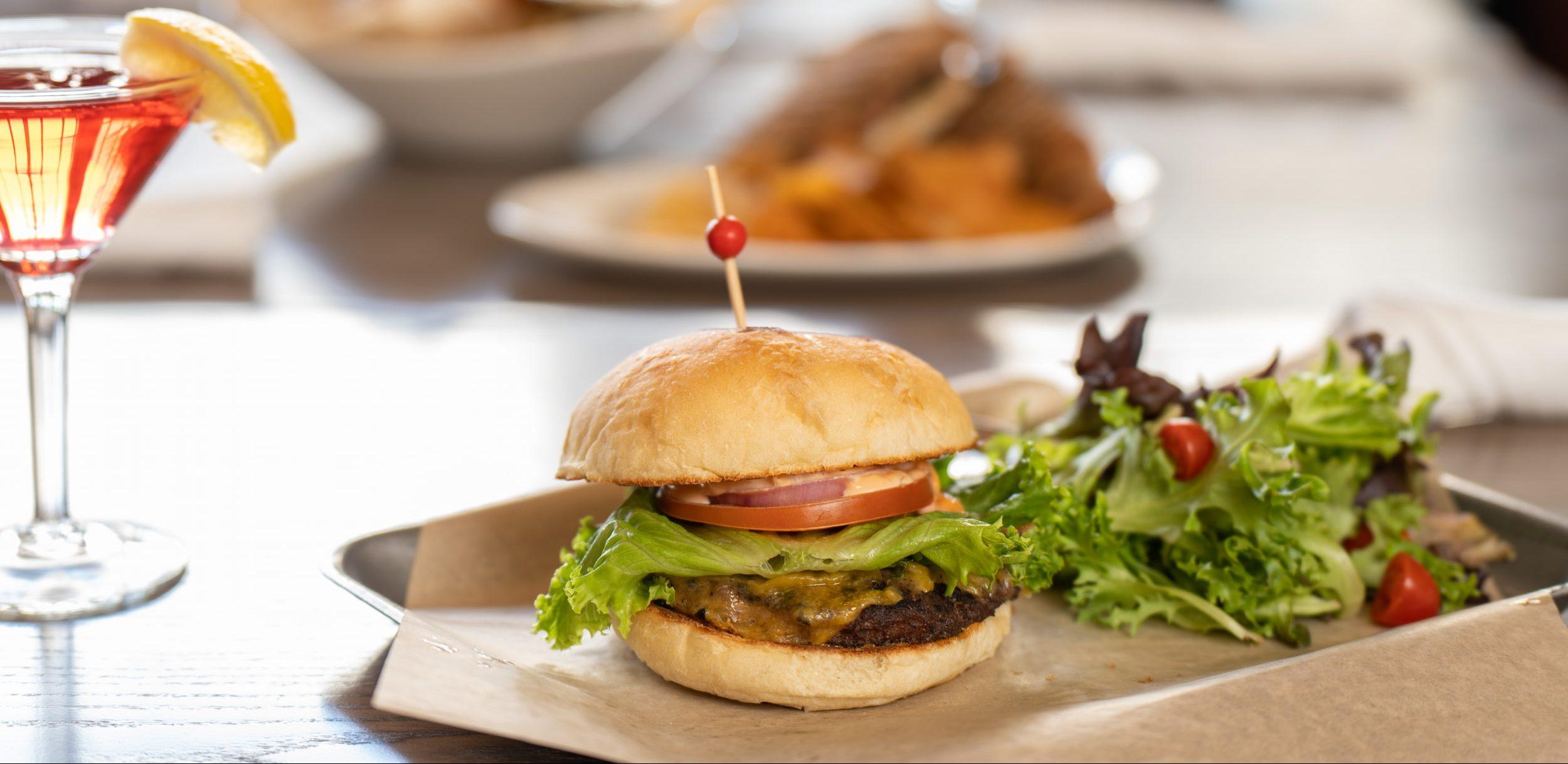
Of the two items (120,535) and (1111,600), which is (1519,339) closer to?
(1111,600)

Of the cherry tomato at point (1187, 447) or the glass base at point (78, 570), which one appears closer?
the glass base at point (78, 570)

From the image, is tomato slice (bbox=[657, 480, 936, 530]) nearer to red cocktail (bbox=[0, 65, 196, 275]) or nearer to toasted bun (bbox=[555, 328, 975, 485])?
toasted bun (bbox=[555, 328, 975, 485])

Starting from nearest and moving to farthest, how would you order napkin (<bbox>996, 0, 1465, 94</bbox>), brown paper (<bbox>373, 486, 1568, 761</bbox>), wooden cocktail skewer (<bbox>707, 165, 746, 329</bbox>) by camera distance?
brown paper (<bbox>373, 486, 1568, 761</bbox>)
wooden cocktail skewer (<bbox>707, 165, 746, 329</bbox>)
napkin (<bbox>996, 0, 1465, 94</bbox>)

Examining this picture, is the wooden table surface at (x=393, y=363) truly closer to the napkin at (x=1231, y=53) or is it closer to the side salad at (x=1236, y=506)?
the side salad at (x=1236, y=506)

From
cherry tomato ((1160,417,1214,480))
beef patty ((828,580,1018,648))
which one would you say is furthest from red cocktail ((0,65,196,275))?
cherry tomato ((1160,417,1214,480))

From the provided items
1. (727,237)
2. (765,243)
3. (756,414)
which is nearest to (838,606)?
(756,414)

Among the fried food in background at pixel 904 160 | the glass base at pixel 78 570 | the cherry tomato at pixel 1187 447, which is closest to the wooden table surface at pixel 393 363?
the glass base at pixel 78 570

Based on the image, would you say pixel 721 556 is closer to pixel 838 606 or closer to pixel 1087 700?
pixel 838 606
